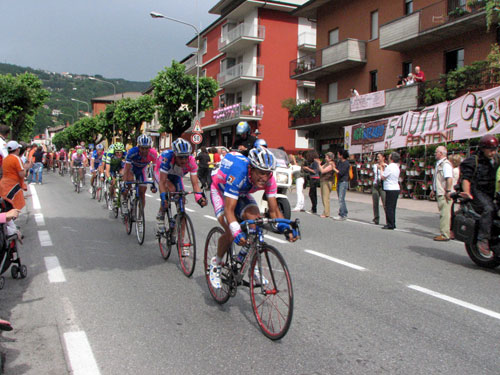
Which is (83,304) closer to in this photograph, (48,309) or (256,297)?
(48,309)

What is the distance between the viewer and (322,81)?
31.5 metres

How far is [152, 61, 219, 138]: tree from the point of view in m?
34.8

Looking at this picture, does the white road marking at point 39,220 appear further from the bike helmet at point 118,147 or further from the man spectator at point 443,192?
the man spectator at point 443,192

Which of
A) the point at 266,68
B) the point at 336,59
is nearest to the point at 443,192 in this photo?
the point at 336,59

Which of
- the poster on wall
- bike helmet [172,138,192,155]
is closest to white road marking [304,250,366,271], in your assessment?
bike helmet [172,138,192,155]

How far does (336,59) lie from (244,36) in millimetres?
12550

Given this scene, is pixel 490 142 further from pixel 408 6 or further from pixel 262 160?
pixel 408 6

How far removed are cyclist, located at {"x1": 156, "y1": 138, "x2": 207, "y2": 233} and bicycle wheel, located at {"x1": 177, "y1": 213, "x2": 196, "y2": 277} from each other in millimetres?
553

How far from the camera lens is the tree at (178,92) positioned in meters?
34.8

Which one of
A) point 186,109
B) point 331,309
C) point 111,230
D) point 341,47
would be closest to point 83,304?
point 331,309

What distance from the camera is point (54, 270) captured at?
6.17 metres

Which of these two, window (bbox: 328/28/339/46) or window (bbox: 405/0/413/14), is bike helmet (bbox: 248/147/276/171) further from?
window (bbox: 328/28/339/46)

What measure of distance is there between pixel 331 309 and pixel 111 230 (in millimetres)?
6305

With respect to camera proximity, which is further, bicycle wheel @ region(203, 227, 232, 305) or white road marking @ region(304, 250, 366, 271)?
white road marking @ region(304, 250, 366, 271)
